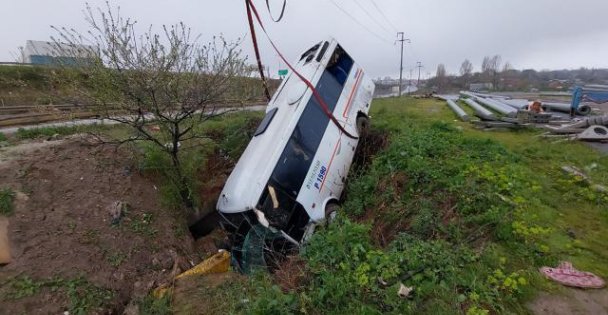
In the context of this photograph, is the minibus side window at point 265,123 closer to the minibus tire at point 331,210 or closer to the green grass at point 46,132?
the minibus tire at point 331,210

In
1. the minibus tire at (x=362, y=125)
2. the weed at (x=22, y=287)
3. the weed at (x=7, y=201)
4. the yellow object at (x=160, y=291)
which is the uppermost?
the minibus tire at (x=362, y=125)

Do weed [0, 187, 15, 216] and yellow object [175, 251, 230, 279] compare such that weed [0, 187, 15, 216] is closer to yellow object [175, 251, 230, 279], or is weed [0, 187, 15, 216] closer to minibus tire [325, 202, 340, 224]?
yellow object [175, 251, 230, 279]

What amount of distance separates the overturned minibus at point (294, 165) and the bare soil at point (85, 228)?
1344 mm

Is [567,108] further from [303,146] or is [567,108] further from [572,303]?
[572,303]

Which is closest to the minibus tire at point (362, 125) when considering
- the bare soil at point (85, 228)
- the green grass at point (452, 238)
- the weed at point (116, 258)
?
the green grass at point (452, 238)

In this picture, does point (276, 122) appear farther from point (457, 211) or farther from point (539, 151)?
point (539, 151)

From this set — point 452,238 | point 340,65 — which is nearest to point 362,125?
point 340,65

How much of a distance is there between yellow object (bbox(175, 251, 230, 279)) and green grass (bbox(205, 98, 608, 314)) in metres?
0.82

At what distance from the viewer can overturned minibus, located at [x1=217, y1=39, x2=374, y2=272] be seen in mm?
5172

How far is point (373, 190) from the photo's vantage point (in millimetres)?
5973

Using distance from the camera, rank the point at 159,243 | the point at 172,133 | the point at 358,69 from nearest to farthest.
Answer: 1. the point at 159,243
2. the point at 172,133
3. the point at 358,69

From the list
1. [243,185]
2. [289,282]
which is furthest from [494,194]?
[243,185]

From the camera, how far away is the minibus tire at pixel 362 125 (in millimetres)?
8344

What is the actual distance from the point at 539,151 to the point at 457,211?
3.83 meters
